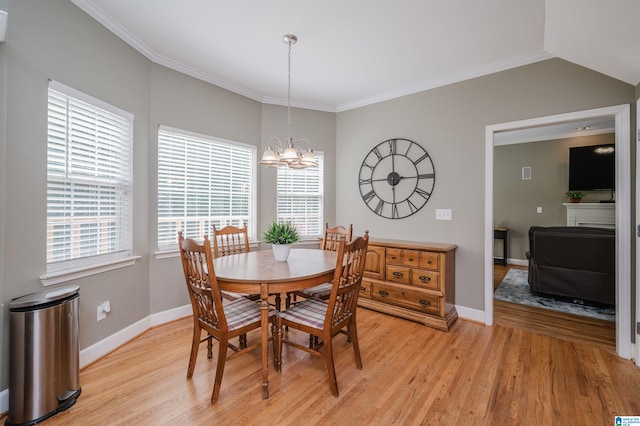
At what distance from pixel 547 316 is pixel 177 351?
3956 millimetres

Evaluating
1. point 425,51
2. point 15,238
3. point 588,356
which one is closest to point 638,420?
point 588,356

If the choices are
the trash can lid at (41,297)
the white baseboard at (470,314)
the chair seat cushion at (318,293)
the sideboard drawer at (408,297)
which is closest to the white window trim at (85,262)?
the trash can lid at (41,297)

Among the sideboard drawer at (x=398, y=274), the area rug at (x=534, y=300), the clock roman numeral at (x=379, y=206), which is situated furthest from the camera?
the clock roman numeral at (x=379, y=206)

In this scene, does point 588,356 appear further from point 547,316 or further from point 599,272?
point 599,272

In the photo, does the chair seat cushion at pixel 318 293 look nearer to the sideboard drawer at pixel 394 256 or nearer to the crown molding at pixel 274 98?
the sideboard drawer at pixel 394 256

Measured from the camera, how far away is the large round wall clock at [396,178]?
11.7ft

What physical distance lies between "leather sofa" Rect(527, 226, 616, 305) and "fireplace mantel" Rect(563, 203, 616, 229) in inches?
93.1

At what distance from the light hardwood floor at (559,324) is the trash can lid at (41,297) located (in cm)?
390

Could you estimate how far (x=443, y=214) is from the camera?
3414mm

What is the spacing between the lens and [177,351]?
246 cm

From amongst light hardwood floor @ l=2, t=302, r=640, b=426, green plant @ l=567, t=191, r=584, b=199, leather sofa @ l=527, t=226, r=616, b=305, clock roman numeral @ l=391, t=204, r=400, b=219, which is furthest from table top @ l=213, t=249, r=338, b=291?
green plant @ l=567, t=191, r=584, b=199

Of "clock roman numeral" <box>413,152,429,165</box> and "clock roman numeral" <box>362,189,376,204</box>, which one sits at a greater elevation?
"clock roman numeral" <box>413,152,429,165</box>

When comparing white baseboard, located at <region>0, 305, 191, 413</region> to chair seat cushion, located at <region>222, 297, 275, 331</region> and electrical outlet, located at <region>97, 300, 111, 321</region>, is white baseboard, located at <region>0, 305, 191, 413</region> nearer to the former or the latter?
electrical outlet, located at <region>97, 300, 111, 321</region>

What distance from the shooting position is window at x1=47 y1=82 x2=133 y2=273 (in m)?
2.03
